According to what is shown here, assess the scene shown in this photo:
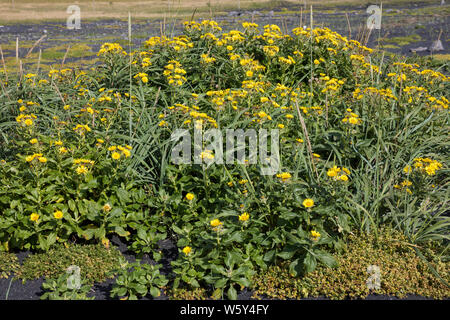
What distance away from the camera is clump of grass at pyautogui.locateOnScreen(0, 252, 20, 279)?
3.10 meters

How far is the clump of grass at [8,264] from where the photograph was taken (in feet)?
10.2

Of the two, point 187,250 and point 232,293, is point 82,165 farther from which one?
point 232,293

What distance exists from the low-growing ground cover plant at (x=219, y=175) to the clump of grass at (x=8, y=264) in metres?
0.11

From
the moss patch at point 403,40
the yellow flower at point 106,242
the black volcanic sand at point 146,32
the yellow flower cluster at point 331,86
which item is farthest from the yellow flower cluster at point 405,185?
the moss patch at point 403,40

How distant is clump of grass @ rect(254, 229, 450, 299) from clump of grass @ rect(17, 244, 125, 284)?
3.79 feet

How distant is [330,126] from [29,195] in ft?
9.24

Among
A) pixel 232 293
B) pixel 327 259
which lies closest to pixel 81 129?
pixel 232 293

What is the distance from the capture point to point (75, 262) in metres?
3.14

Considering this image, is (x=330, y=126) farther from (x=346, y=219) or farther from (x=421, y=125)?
(x=346, y=219)

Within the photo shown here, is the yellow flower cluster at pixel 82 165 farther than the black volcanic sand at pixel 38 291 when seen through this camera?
Yes

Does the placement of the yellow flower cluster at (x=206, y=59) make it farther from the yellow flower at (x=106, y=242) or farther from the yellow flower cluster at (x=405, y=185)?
the yellow flower cluster at (x=405, y=185)

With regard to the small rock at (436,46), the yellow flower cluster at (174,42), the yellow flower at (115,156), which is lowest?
the yellow flower at (115,156)

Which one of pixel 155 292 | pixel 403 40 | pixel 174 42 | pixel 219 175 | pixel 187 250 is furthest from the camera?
pixel 403 40

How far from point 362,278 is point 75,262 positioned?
2.14m
